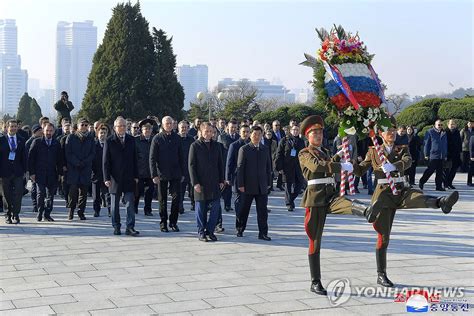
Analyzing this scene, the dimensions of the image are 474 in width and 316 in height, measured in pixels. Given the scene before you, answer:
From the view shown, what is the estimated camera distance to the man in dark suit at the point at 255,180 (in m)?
10.9

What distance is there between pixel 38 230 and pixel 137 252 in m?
2.76

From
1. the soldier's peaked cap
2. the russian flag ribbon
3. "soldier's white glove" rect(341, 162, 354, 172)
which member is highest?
the russian flag ribbon

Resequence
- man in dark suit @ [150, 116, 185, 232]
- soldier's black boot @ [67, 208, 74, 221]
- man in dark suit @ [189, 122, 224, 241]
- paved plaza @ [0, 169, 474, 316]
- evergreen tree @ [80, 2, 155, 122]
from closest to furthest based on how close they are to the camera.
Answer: paved plaza @ [0, 169, 474, 316] → man in dark suit @ [189, 122, 224, 241] → man in dark suit @ [150, 116, 185, 232] → soldier's black boot @ [67, 208, 74, 221] → evergreen tree @ [80, 2, 155, 122]

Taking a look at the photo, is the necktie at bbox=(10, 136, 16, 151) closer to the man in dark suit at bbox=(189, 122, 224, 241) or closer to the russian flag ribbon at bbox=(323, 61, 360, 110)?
the man in dark suit at bbox=(189, 122, 224, 241)

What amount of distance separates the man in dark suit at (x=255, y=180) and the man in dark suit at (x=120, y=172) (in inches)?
69.9

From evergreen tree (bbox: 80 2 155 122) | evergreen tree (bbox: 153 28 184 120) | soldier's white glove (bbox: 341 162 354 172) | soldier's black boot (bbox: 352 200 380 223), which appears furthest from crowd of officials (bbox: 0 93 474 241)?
evergreen tree (bbox: 153 28 184 120)

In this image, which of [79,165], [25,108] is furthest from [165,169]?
[25,108]

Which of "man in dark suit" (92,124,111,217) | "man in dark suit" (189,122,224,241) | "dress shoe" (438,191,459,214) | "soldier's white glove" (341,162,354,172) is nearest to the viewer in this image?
"dress shoe" (438,191,459,214)

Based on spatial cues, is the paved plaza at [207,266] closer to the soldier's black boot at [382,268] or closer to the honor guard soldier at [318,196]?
the soldier's black boot at [382,268]

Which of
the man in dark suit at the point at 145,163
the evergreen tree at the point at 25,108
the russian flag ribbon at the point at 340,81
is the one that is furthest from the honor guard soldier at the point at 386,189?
the evergreen tree at the point at 25,108

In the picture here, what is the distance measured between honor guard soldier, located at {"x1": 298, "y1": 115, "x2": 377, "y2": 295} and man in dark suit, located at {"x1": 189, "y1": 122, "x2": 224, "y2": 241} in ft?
10.4

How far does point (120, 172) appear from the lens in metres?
11.1

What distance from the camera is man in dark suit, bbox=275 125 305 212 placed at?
14.6m

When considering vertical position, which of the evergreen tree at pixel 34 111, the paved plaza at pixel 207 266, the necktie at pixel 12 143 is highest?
the evergreen tree at pixel 34 111
